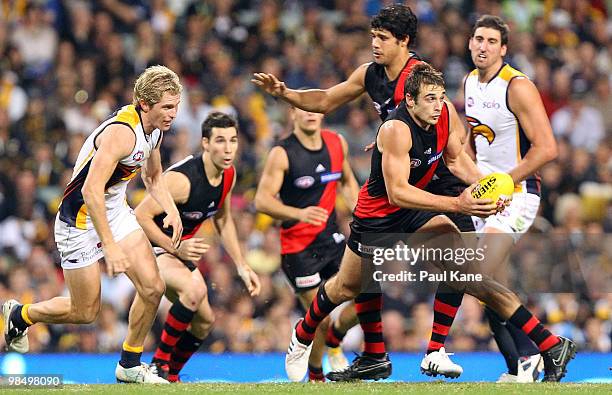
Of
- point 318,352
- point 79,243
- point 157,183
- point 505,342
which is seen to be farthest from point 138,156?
point 505,342

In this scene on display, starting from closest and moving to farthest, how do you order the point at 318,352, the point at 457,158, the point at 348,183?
the point at 457,158, the point at 318,352, the point at 348,183

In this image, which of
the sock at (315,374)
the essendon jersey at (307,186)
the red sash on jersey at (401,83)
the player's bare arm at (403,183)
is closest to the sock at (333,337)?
the sock at (315,374)

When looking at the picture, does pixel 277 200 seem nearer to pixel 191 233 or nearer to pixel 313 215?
pixel 313 215

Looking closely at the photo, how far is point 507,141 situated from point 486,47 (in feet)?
2.54

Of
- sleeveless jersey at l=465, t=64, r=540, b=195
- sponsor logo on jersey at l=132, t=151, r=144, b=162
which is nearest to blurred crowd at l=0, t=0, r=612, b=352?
sleeveless jersey at l=465, t=64, r=540, b=195

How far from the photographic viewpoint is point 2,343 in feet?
41.0

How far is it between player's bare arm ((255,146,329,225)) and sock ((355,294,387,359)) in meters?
1.22

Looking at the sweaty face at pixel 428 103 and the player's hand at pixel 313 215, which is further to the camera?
the player's hand at pixel 313 215

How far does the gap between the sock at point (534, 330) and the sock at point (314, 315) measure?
Result: 1.38 meters

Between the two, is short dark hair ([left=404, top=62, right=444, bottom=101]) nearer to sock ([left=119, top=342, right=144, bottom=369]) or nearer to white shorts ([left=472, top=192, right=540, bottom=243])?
white shorts ([left=472, top=192, right=540, bottom=243])

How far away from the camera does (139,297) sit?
28.0ft

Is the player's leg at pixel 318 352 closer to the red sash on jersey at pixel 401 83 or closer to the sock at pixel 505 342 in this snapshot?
the sock at pixel 505 342

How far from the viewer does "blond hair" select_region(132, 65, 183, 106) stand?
7906 millimetres

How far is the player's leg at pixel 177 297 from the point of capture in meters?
9.09
